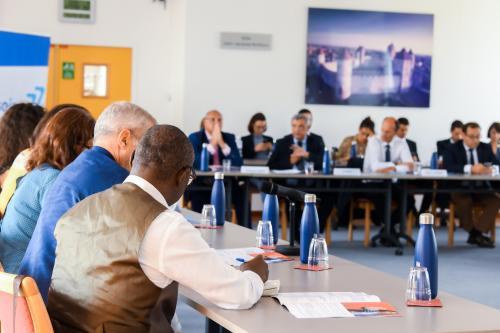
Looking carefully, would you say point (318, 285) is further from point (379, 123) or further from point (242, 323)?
point (379, 123)

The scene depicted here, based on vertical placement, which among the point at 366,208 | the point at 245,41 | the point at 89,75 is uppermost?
the point at 245,41

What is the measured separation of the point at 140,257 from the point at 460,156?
7.54 metres

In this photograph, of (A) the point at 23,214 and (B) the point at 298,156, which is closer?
(A) the point at 23,214

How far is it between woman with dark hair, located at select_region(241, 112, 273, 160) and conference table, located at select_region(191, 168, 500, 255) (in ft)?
5.07

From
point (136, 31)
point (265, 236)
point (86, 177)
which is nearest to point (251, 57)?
point (136, 31)

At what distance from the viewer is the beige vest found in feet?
7.31

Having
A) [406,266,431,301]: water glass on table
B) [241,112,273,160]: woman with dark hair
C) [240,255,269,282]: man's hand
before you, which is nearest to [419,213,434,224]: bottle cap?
[406,266,431,301]: water glass on table

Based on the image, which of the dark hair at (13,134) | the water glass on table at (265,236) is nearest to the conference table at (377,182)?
the dark hair at (13,134)

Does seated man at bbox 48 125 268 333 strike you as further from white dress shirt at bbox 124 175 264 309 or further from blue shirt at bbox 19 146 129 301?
blue shirt at bbox 19 146 129 301

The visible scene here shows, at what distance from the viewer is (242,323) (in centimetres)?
227

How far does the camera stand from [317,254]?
10.5ft

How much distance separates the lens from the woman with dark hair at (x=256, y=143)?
33.0 feet

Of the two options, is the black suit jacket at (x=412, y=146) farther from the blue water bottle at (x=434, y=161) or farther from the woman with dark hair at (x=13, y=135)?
the woman with dark hair at (x=13, y=135)

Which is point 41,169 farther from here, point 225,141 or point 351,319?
point 225,141
